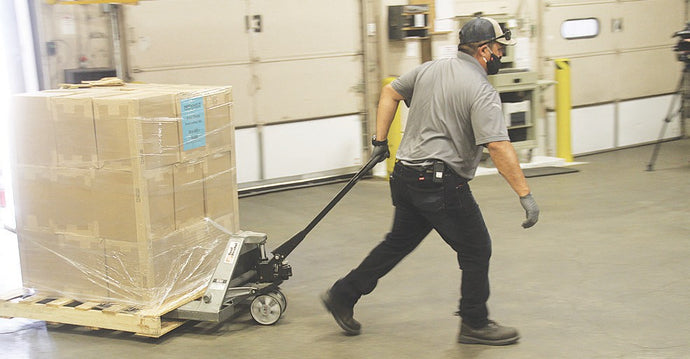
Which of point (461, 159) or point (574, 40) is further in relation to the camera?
point (574, 40)

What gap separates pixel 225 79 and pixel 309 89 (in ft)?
3.56

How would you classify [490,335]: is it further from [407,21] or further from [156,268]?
[407,21]

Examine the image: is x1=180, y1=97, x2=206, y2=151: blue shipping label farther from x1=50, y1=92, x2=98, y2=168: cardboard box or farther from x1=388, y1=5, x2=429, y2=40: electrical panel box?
x1=388, y1=5, x2=429, y2=40: electrical panel box

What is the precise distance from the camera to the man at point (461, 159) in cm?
424

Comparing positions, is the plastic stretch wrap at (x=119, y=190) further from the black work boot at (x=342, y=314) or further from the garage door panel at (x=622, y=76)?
the garage door panel at (x=622, y=76)

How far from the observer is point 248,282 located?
5.10m

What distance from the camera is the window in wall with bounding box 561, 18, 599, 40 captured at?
1097cm

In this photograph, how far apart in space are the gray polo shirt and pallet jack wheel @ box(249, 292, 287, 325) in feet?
3.94

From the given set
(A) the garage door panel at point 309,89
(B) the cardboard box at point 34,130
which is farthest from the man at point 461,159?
Answer: (A) the garage door panel at point 309,89

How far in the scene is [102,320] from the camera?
4691mm

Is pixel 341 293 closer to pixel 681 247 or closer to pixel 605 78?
pixel 681 247

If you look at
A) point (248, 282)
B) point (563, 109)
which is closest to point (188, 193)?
point (248, 282)

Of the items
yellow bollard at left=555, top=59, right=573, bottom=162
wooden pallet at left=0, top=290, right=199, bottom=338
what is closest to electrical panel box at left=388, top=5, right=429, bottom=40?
yellow bollard at left=555, top=59, right=573, bottom=162

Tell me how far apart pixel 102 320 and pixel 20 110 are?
54.7 inches
